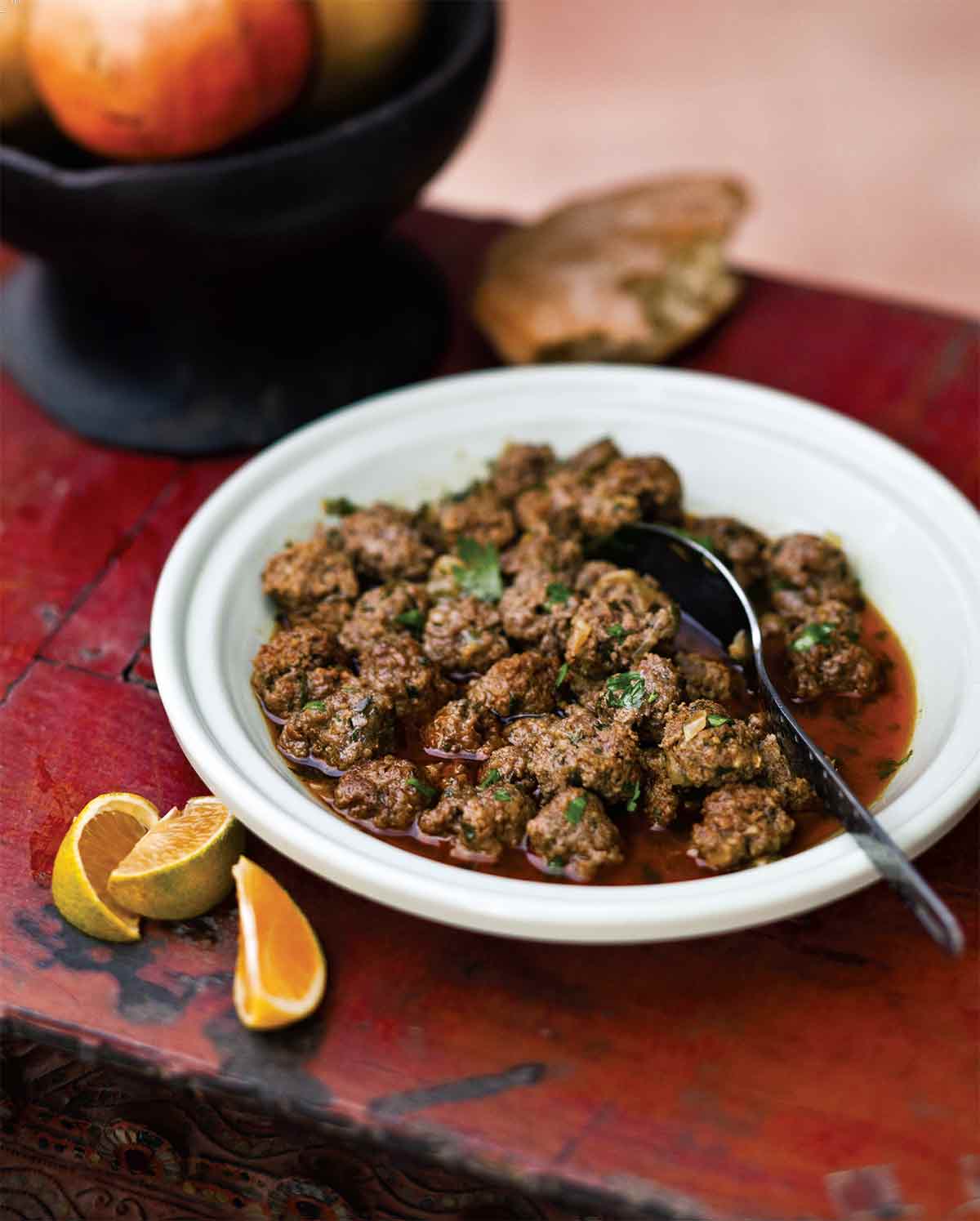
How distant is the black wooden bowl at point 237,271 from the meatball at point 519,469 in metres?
0.50

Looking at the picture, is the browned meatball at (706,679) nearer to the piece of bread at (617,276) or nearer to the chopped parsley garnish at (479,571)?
the chopped parsley garnish at (479,571)

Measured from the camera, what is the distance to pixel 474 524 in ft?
7.49

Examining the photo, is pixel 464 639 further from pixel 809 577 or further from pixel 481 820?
pixel 809 577

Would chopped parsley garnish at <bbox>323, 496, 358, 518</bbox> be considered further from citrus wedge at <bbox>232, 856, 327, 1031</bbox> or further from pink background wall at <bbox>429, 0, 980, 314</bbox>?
pink background wall at <bbox>429, 0, 980, 314</bbox>

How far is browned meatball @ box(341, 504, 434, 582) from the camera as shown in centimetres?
222

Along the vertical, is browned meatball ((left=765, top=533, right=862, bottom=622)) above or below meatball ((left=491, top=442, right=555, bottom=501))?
above

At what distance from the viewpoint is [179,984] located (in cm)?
174

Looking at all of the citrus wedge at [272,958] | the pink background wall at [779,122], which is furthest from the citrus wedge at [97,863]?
the pink background wall at [779,122]

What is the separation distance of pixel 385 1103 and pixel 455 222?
2335 millimetres

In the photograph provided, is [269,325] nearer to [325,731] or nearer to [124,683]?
[124,683]

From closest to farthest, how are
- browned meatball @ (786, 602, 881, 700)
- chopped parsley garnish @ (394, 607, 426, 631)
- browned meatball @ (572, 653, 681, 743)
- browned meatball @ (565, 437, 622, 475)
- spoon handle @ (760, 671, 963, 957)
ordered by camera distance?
spoon handle @ (760, 671, 963, 957), browned meatball @ (572, 653, 681, 743), browned meatball @ (786, 602, 881, 700), chopped parsley garnish @ (394, 607, 426, 631), browned meatball @ (565, 437, 622, 475)

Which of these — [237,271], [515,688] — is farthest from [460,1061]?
[237,271]

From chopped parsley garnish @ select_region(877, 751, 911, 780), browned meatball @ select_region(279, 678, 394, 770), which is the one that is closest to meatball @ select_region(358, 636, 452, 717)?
browned meatball @ select_region(279, 678, 394, 770)

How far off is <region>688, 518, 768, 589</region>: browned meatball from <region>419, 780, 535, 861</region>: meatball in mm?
615
